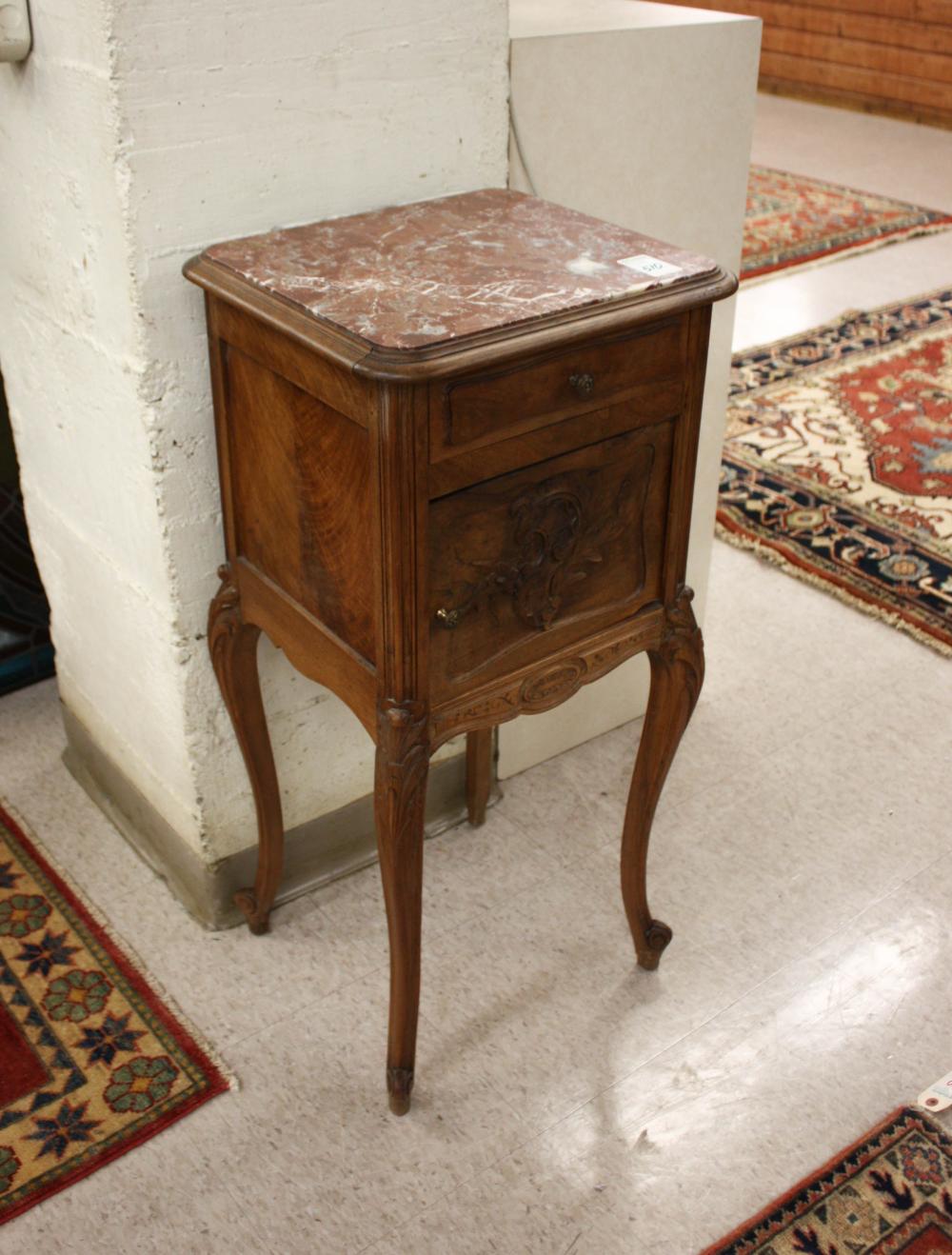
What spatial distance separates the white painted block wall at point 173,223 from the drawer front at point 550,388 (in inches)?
18.2

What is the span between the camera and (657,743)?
1822 mm

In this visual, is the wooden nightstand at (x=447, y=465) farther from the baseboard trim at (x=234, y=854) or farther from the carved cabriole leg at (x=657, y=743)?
the baseboard trim at (x=234, y=854)

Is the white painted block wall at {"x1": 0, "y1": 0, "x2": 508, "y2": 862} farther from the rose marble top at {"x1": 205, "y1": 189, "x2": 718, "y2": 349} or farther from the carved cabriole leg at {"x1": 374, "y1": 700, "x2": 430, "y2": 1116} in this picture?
the carved cabriole leg at {"x1": 374, "y1": 700, "x2": 430, "y2": 1116}

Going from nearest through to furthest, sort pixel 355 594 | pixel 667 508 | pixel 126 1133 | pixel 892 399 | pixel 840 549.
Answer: pixel 355 594
pixel 667 508
pixel 126 1133
pixel 840 549
pixel 892 399

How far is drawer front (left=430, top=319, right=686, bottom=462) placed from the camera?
4.50ft

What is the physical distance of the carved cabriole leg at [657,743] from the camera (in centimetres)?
173

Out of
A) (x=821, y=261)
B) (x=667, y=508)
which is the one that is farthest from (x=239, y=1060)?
(x=821, y=261)

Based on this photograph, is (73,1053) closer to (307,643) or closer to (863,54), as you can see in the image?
(307,643)

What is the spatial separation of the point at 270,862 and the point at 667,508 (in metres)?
0.81

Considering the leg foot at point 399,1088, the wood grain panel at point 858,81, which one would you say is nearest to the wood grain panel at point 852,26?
the wood grain panel at point 858,81

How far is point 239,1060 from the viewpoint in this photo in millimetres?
1862

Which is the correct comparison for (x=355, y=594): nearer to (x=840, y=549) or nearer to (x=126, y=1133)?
(x=126, y=1133)

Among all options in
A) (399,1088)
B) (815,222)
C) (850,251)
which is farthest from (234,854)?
(815,222)

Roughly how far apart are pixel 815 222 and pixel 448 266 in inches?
167
